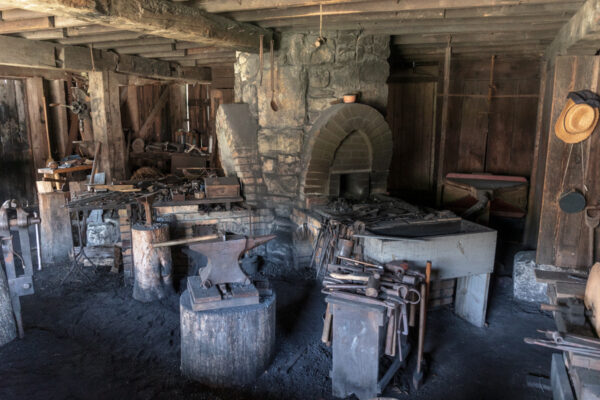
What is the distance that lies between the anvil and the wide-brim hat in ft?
9.54

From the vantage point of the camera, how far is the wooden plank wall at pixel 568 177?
3.95m

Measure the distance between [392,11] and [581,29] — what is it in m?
1.71

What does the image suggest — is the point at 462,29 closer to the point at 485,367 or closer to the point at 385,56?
the point at 385,56

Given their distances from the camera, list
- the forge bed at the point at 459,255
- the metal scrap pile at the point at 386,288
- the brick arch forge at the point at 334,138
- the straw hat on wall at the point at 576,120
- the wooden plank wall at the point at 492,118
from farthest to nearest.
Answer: the wooden plank wall at the point at 492,118 → the brick arch forge at the point at 334,138 → the forge bed at the point at 459,255 → the straw hat on wall at the point at 576,120 → the metal scrap pile at the point at 386,288

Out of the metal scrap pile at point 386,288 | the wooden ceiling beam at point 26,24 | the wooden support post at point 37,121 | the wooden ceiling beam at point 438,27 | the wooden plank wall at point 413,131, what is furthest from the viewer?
the wooden support post at point 37,121

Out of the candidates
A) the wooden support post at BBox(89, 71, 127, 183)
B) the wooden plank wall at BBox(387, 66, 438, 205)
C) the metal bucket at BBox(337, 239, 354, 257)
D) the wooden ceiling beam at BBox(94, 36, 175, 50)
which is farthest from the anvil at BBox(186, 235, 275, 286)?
the wooden plank wall at BBox(387, 66, 438, 205)

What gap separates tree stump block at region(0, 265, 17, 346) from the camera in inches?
156

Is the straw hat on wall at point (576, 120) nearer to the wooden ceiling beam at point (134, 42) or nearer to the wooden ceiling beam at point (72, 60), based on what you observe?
the wooden ceiling beam at point (134, 42)

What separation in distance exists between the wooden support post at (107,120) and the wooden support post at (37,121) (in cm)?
253

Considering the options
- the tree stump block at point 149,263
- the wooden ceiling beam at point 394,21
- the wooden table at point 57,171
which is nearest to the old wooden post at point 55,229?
the wooden table at point 57,171

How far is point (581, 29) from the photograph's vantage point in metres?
3.93

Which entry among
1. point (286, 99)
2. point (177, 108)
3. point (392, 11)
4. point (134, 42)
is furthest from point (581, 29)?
point (177, 108)

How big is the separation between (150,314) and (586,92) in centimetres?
483

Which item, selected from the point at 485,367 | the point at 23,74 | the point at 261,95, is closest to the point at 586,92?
the point at 485,367
